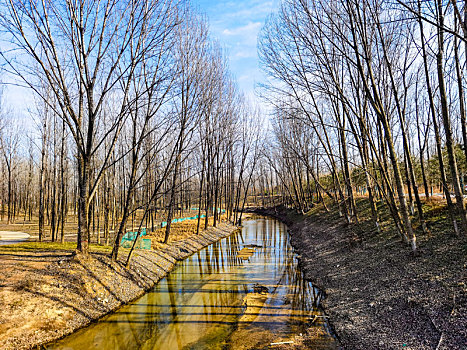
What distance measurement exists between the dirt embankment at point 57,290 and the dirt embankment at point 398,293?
6482mm

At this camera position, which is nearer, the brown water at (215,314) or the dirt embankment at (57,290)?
the dirt embankment at (57,290)

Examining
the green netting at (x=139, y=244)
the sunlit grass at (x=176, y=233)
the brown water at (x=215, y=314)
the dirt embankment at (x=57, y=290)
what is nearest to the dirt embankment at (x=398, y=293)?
the brown water at (x=215, y=314)

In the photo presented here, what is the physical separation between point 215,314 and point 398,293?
488 cm

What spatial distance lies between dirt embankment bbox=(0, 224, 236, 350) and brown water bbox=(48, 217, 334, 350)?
385mm

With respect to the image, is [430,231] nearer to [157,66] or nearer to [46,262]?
[157,66]

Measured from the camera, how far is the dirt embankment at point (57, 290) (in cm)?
582

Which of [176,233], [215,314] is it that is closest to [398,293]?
[215,314]

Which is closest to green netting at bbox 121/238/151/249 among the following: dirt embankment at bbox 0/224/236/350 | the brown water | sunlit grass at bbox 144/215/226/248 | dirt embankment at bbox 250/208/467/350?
dirt embankment at bbox 0/224/236/350

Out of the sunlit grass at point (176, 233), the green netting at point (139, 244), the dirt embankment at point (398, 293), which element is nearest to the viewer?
the dirt embankment at point (398, 293)

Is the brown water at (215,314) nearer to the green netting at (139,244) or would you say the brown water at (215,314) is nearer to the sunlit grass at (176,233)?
the green netting at (139,244)

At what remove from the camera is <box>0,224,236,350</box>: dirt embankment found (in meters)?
5.82

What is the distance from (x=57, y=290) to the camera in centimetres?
712

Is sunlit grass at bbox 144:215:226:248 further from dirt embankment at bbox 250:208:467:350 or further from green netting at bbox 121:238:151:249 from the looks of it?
dirt embankment at bbox 250:208:467:350

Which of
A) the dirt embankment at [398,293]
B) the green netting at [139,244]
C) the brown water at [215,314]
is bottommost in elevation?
the brown water at [215,314]
